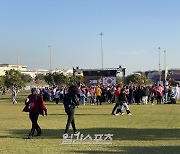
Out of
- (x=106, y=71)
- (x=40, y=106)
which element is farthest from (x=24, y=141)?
(x=106, y=71)

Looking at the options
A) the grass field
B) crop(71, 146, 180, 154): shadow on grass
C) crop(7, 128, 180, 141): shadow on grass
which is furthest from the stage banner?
crop(71, 146, 180, 154): shadow on grass

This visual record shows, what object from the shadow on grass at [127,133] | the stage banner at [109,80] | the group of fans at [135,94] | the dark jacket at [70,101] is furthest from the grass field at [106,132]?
the stage banner at [109,80]

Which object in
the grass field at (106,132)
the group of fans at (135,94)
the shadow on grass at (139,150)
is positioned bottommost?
the shadow on grass at (139,150)

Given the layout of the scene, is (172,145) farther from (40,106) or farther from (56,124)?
(56,124)

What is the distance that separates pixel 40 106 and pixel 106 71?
34.4m

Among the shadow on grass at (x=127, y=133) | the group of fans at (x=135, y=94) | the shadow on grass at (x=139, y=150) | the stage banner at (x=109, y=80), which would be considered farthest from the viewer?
the stage banner at (x=109, y=80)

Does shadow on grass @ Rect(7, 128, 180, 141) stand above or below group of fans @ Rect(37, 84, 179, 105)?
below

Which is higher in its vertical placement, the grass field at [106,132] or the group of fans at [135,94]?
the group of fans at [135,94]

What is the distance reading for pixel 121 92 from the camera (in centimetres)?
2153

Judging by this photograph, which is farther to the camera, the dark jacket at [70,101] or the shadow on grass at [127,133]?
the dark jacket at [70,101]

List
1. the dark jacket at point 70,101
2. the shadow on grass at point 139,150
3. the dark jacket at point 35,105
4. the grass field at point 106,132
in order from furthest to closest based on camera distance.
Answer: the dark jacket at point 35,105 < the dark jacket at point 70,101 < the grass field at point 106,132 < the shadow on grass at point 139,150

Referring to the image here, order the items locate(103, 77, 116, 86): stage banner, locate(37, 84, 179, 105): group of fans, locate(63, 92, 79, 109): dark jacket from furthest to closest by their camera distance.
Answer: locate(103, 77, 116, 86): stage banner → locate(37, 84, 179, 105): group of fans → locate(63, 92, 79, 109): dark jacket

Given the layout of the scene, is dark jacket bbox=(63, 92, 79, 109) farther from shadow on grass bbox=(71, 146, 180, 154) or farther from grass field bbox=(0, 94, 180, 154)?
shadow on grass bbox=(71, 146, 180, 154)

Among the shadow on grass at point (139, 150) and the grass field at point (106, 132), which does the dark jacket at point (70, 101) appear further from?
the shadow on grass at point (139, 150)
